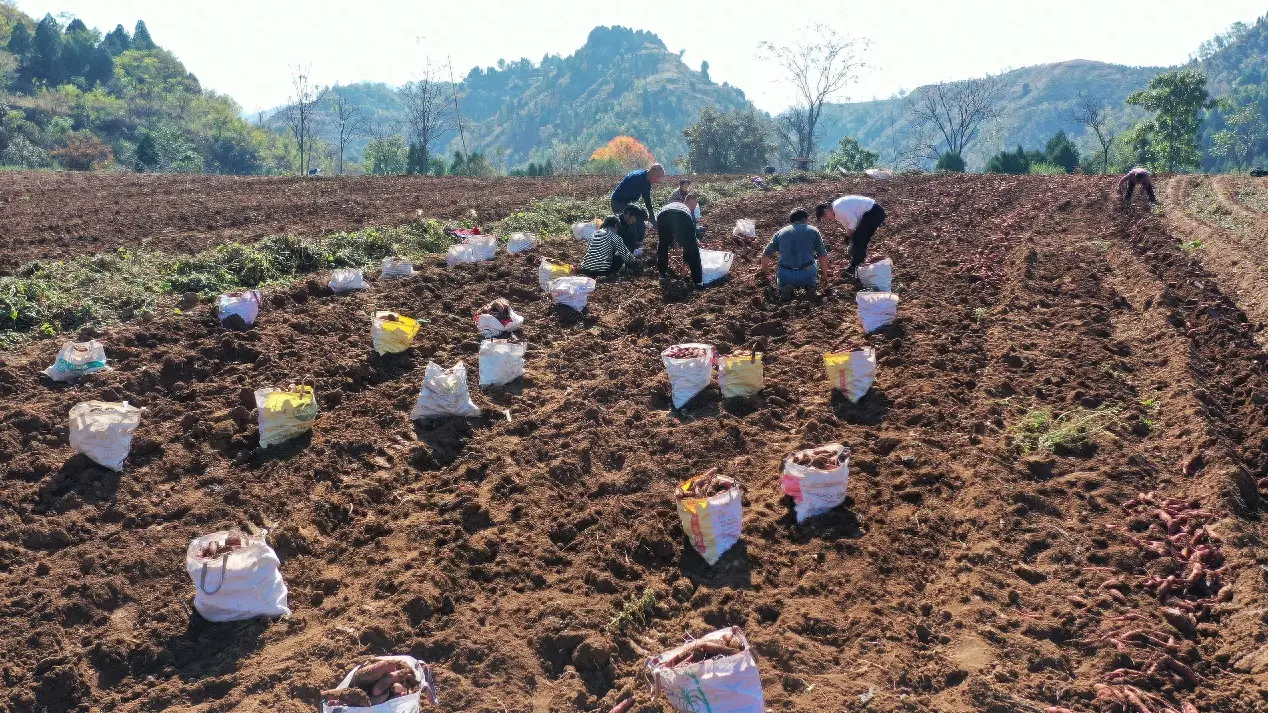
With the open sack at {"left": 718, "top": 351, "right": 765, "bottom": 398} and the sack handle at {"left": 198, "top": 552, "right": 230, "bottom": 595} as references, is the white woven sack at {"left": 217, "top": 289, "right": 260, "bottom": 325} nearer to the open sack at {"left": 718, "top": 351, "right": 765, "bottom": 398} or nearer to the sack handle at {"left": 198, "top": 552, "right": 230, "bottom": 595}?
the sack handle at {"left": 198, "top": 552, "right": 230, "bottom": 595}

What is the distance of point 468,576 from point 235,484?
6.87 ft

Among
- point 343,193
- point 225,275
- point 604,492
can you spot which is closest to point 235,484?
point 604,492

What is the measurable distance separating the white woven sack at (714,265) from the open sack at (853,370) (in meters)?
3.70

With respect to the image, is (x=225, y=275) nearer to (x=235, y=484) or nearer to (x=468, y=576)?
(x=235, y=484)

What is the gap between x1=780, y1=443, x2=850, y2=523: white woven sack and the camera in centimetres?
498

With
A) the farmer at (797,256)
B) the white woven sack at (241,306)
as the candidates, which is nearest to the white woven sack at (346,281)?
the white woven sack at (241,306)

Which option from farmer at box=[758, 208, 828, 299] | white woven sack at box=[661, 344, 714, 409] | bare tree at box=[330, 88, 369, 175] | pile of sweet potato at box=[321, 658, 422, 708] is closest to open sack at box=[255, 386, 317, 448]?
white woven sack at box=[661, 344, 714, 409]

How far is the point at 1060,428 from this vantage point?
5.77 meters

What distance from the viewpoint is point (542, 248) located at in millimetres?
12203

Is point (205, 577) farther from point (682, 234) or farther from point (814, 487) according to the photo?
Result: point (682, 234)

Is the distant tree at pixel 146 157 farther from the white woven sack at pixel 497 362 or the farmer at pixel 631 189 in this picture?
the white woven sack at pixel 497 362

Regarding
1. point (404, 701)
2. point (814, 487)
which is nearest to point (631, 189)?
point (814, 487)

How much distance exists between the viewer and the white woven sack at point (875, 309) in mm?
7969

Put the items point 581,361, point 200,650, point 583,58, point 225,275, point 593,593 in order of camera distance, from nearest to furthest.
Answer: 1. point 200,650
2. point 593,593
3. point 581,361
4. point 225,275
5. point 583,58
